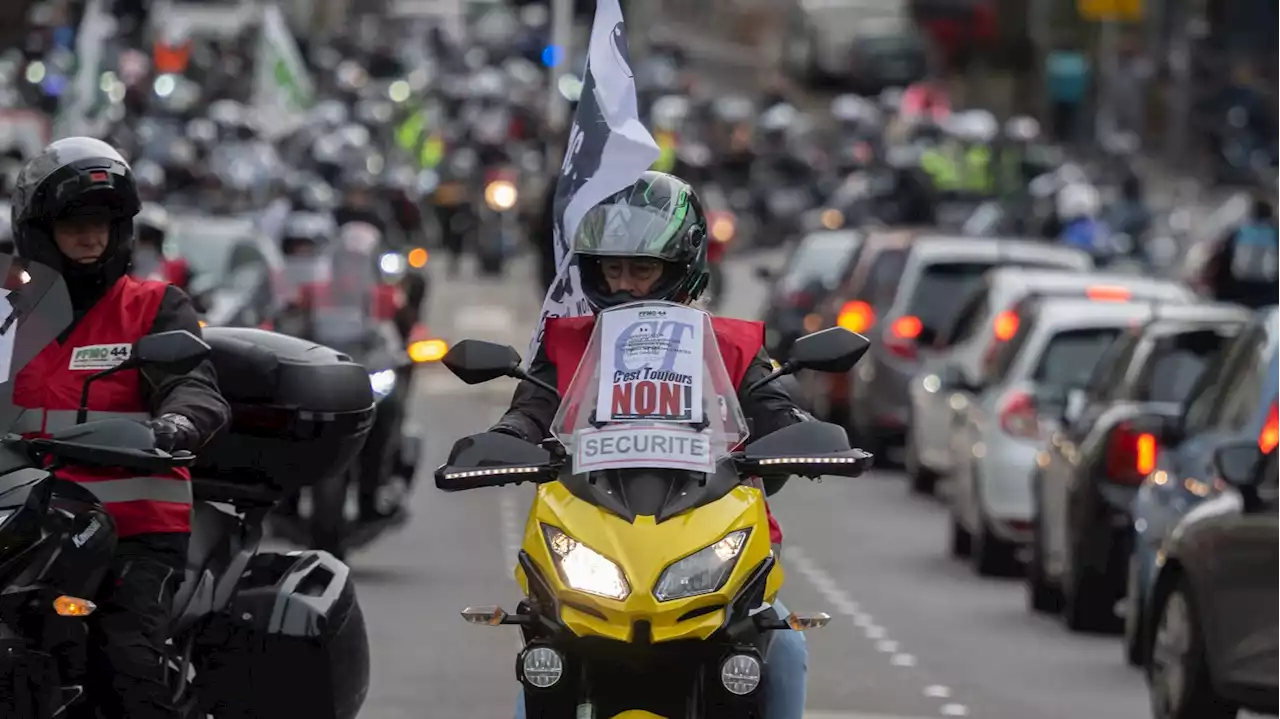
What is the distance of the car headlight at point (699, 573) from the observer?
764 centimetres

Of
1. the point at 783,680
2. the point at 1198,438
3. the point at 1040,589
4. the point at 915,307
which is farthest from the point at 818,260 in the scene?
the point at 783,680

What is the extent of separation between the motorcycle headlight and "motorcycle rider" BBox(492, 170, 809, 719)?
145ft

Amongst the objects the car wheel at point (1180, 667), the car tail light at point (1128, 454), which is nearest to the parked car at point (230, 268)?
the car tail light at point (1128, 454)

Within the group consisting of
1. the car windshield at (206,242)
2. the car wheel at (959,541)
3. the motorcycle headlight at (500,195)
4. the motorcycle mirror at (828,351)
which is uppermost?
the motorcycle mirror at (828,351)

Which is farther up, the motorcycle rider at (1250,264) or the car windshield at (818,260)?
the motorcycle rider at (1250,264)

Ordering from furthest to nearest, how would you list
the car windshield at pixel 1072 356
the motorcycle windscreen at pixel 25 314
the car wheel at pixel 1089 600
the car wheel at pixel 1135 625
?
the car windshield at pixel 1072 356, the car wheel at pixel 1089 600, the car wheel at pixel 1135 625, the motorcycle windscreen at pixel 25 314

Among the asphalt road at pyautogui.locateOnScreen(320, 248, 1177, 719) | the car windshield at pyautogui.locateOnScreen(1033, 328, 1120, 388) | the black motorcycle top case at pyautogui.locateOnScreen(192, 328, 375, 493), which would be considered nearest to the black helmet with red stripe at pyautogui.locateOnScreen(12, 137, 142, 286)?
the black motorcycle top case at pyautogui.locateOnScreen(192, 328, 375, 493)

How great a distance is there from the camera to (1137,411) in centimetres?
1627

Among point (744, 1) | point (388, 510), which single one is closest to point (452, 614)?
point (388, 510)

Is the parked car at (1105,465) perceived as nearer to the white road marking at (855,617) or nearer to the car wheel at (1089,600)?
the car wheel at (1089,600)

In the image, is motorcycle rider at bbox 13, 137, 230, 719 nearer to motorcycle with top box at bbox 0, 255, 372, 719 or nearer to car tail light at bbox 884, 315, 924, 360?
motorcycle with top box at bbox 0, 255, 372, 719

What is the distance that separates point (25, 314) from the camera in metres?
8.80

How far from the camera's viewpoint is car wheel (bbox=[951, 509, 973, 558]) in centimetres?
2123

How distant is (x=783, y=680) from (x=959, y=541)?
43.2ft
